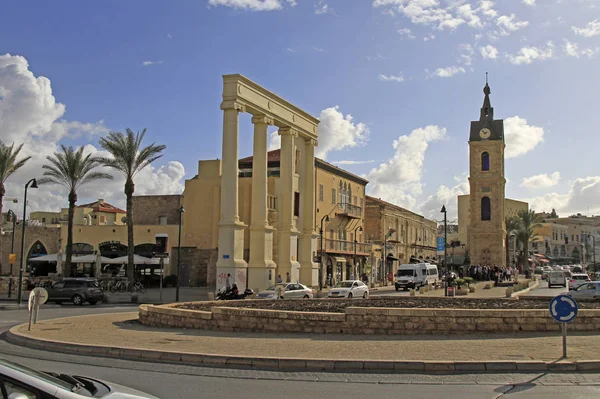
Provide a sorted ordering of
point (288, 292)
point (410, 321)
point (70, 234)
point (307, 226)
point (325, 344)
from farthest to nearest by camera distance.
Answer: point (307, 226) → point (70, 234) → point (288, 292) → point (410, 321) → point (325, 344)

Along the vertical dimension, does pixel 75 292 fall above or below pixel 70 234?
below

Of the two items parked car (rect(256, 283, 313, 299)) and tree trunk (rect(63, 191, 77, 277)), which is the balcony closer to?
tree trunk (rect(63, 191, 77, 277))

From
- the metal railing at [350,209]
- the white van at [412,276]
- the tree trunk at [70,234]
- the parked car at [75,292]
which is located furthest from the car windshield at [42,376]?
the metal railing at [350,209]

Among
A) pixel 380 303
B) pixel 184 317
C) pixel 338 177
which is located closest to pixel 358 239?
pixel 338 177

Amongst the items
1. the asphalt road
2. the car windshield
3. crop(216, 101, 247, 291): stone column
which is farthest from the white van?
the car windshield

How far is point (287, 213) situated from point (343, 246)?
49.8 feet

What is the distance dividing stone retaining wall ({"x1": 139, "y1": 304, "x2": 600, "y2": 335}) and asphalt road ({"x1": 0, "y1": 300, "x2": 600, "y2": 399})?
4955mm

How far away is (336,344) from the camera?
14.6 meters

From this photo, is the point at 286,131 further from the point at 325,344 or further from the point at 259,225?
the point at 325,344

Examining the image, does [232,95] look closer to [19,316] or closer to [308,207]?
[308,207]

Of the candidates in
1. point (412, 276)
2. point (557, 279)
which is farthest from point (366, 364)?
point (557, 279)

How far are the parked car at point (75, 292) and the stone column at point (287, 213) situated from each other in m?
15.4

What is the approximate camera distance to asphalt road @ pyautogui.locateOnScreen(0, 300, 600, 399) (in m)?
9.45

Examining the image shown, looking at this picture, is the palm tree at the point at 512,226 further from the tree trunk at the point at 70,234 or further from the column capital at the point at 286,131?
the tree trunk at the point at 70,234
